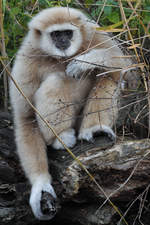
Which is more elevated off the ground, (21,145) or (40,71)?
(40,71)

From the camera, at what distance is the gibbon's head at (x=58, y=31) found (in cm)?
419

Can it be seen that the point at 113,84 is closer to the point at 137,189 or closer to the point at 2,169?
the point at 137,189

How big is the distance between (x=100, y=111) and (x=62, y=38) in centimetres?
116

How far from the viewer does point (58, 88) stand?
3914 millimetres

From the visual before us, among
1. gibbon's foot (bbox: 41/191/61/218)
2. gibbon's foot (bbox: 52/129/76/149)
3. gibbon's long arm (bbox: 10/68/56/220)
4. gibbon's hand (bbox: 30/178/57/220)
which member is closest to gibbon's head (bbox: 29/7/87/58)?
gibbon's long arm (bbox: 10/68/56/220)

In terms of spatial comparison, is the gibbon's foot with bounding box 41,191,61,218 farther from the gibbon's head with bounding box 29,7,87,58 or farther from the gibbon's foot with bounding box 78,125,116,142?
the gibbon's head with bounding box 29,7,87,58

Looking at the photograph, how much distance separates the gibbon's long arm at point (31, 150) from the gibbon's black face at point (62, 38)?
0.66 metres

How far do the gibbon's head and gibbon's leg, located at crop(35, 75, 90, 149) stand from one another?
0.46 metres

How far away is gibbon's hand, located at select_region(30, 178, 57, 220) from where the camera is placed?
3.69 m

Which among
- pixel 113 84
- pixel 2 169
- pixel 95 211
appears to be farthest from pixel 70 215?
pixel 113 84

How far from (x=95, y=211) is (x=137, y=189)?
0.56m

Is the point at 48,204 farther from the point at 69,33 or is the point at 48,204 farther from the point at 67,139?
the point at 69,33

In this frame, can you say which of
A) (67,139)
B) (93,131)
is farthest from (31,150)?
(93,131)

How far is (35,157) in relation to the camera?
13.3 ft
